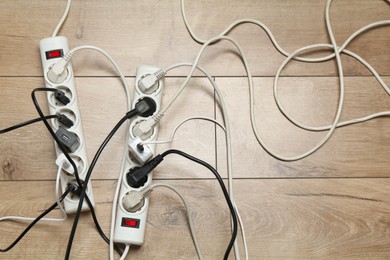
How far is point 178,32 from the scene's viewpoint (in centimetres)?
97

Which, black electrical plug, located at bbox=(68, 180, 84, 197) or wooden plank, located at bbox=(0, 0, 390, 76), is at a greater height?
wooden plank, located at bbox=(0, 0, 390, 76)

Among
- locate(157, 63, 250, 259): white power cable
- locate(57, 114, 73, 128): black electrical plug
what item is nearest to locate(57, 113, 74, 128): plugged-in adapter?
locate(57, 114, 73, 128): black electrical plug

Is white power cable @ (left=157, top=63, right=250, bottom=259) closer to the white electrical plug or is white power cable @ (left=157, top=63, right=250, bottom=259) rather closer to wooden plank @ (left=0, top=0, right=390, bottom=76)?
wooden plank @ (left=0, top=0, right=390, bottom=76)

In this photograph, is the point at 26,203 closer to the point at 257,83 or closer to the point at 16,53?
the point at 16,53

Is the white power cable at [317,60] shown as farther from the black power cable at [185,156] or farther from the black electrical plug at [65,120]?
the black electrical plug at [65,120]

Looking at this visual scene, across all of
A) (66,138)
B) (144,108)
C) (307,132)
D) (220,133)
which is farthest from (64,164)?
(307,132)

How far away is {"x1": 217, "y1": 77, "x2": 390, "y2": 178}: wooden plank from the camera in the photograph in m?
0.92

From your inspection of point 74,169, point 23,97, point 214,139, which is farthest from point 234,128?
point 23,97

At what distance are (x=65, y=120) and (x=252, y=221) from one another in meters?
0.45

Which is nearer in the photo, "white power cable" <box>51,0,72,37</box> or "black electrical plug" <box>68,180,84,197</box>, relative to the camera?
"black electrical plug" <box>68,180,84,197</box>

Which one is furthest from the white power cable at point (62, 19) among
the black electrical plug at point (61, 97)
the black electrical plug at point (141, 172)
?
the black electrical plug at point (141, 172)

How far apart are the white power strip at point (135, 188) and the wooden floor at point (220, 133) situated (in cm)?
5

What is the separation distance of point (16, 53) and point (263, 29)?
568 mm

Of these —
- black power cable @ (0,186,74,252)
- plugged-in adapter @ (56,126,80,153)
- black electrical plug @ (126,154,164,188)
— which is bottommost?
black power cable @ (0,186,74,252)
